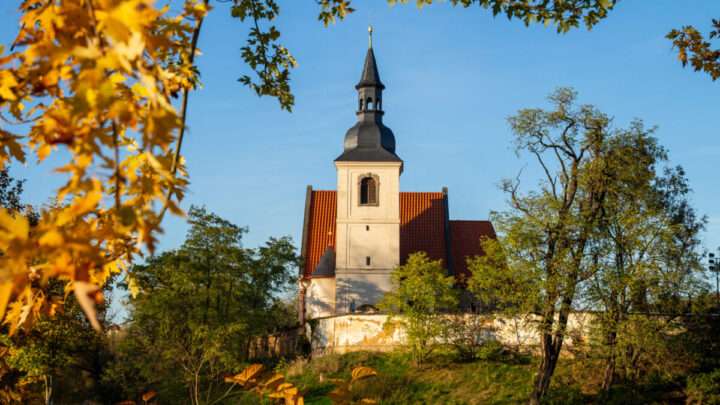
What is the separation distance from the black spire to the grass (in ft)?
36.2

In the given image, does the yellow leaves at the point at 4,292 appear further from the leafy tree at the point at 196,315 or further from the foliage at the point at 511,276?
the leafy tree at the point at 196,315

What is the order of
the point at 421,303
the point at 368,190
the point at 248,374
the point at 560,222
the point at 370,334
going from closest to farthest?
the point at 248,374 < the point at 560,222 < the point at 421,303 < the point at 370,334 < the point at 368,190

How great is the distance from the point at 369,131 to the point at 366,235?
485 centimetres

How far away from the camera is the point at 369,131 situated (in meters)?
35.5

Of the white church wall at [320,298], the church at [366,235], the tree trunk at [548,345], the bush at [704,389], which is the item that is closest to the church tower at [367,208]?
the church at [366,235]

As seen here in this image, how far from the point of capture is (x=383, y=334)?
2747 cm

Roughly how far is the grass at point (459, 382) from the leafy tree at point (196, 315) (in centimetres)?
257

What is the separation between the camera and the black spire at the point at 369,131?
115ft

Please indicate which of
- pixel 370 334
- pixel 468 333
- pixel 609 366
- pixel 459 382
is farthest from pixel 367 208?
pixel 609 366

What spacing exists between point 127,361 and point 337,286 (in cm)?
1068

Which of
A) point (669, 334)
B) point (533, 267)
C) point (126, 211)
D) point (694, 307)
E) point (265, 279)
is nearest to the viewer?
point (126, 211)

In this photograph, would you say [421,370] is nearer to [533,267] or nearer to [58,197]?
[533,267]

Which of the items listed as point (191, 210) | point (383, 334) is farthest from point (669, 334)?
point (191, 210)

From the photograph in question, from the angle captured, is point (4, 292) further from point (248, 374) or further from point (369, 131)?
point (369, 131)
